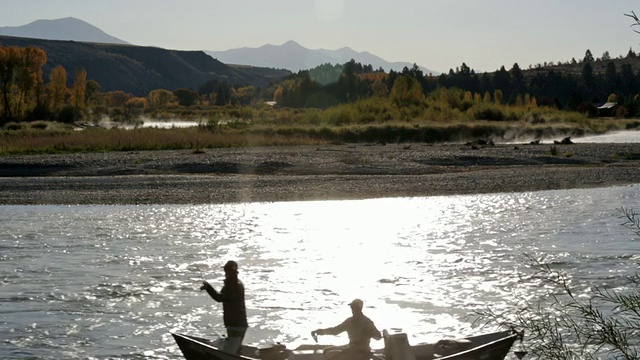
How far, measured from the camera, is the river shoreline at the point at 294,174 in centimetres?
3709

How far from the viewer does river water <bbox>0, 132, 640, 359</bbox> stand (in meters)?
16.0

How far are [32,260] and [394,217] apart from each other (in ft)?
42.2

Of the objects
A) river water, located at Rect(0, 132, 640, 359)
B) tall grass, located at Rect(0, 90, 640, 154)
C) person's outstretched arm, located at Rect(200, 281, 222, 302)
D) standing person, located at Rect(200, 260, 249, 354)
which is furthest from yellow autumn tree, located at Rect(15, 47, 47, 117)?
person's outstretched arm, located at Rect(200, 281, 222, 302)

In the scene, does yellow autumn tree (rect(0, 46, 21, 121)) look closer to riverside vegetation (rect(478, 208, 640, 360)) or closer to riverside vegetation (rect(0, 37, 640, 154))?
riverside vegetation (rect(0, 37, 640, 154))

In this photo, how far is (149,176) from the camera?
4191cm

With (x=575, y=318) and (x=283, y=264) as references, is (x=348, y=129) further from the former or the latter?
(x=575, y=318)

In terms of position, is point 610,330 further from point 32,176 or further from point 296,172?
point 32,176

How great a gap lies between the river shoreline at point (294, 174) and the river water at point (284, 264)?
2.29 m

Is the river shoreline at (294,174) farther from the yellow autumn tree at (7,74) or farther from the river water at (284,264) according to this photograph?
the yellow autumn tree at (7,74)

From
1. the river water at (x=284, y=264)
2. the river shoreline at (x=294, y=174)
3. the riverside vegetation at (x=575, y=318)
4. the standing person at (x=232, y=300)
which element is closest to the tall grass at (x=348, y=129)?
the river shoreline at (x=294, y=174)

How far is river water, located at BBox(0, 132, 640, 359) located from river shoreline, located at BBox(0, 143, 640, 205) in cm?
229

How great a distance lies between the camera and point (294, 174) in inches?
1703

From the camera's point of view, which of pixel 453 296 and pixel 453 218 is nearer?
pixel 453 296

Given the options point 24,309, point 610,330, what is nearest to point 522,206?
point 24,309
